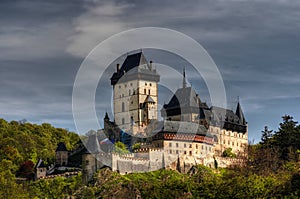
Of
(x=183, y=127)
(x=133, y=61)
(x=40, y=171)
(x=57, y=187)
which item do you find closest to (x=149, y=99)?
(x=133, y=61)

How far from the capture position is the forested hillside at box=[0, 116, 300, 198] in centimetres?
5831

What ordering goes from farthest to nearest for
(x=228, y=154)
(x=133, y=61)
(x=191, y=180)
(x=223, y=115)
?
(x=223, y=115) → (x=133, y=61) → (x=228, y=154) → (x=191, y=180)

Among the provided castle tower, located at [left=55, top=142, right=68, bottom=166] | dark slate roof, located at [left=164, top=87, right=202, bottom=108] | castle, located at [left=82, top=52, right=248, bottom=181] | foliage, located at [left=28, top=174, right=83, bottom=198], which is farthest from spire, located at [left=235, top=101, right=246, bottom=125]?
foliage, located at [left=28, top=174, right=83, bottom=198]

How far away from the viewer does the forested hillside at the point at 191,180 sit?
58.3 metres

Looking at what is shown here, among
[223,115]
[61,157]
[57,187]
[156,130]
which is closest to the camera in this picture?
[57,187]

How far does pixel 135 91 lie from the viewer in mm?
97938

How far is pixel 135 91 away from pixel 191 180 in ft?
105

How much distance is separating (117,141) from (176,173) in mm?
12765

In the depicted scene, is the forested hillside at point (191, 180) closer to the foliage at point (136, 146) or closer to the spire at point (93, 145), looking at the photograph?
the spire at point (93, 145)

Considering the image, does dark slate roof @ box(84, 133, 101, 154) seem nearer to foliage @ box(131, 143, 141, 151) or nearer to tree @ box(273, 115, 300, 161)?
foliage @ box(131, 143, 141, 151)

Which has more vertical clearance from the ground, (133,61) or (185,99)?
(133,61)

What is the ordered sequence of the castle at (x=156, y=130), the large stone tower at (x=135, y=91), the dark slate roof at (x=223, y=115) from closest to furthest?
1. the castle at (x=156, y=130)
2. the large stone tower at (x=135, y=91)
3. the dark slate roof at (x=223, y=115)

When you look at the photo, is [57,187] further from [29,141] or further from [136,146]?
[29,141]

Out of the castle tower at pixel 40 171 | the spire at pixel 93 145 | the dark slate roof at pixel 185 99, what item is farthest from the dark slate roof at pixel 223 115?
the castle tower at pixel 40 171
